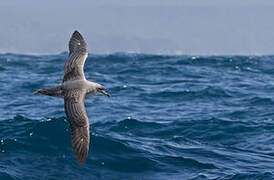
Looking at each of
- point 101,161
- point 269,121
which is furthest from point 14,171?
point 269,121

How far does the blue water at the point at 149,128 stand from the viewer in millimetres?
15125

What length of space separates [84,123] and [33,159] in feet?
13.4

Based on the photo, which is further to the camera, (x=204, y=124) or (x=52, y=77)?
(x=52, y=77)

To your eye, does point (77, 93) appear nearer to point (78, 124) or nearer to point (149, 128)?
point (78, 124)

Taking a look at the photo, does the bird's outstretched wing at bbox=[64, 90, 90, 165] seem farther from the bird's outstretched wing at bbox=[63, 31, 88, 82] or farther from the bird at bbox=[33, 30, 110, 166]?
the bird's outstretched wing at bbox=[63, 31, 88, 82]

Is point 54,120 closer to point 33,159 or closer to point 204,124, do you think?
point 33,159

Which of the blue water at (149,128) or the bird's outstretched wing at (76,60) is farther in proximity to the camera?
the blue water at (149,128)

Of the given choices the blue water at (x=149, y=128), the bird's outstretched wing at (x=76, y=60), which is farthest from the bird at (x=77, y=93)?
the blue water at (x=149, y=128)

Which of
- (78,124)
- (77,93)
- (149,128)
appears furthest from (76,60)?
(149,128)

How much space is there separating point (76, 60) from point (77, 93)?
7.30 ft

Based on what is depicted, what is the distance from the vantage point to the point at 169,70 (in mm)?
37312

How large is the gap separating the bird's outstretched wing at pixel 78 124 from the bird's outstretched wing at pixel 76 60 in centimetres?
161

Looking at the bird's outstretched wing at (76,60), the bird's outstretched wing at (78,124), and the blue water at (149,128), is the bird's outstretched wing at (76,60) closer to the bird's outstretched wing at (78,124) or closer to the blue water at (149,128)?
the bird's outstretched wing at (78,124)

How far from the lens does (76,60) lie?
14.8 meters
